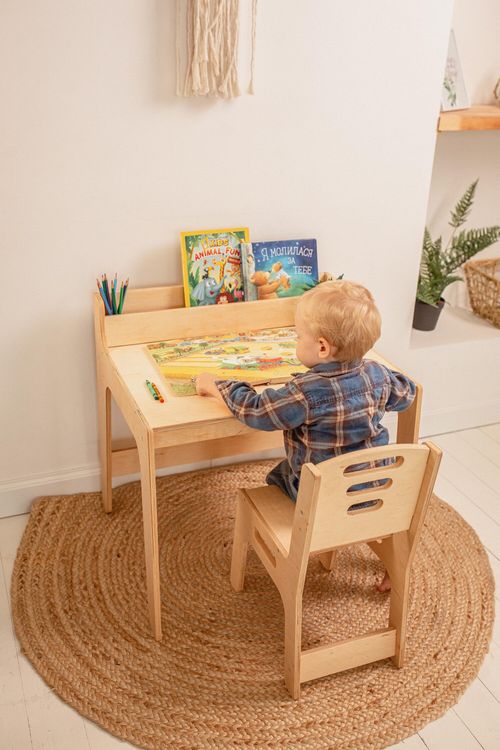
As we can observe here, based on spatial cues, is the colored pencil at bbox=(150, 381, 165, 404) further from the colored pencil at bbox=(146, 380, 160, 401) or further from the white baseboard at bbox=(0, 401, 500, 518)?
the white baseboard at bbox=(0, 401, 500, 518)

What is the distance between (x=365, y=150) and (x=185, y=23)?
0.66 meters

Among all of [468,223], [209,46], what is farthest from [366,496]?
[468,223]

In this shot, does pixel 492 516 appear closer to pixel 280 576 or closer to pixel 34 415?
pixel 280 576

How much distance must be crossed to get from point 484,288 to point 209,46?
1.44m

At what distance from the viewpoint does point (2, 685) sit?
5.64 feet

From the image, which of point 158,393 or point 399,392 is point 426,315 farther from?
point 158,393

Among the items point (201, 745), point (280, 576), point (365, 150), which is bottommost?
point (201, 745)

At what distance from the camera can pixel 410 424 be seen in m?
1.99

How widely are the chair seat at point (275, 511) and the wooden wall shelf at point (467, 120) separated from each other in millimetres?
1300

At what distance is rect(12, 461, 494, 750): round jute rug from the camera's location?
5.45 ft

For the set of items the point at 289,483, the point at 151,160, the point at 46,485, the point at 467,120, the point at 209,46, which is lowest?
the point at 46,485

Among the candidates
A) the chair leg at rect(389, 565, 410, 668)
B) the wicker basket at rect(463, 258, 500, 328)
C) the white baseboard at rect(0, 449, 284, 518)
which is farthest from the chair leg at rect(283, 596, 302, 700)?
the wicker basket at rect(463, 258, 500, 328)

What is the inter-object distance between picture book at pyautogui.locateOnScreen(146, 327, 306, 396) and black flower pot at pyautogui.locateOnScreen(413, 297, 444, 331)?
0.72m

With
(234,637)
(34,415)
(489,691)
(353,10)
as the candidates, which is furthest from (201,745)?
(353,10)
